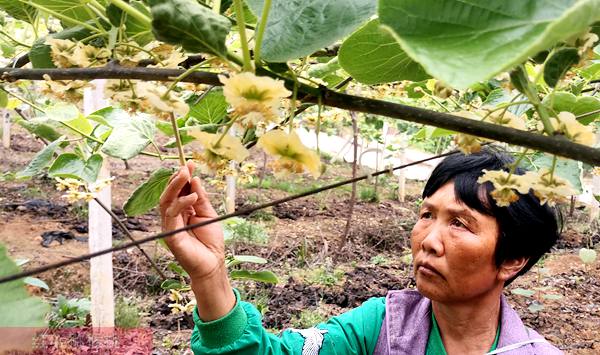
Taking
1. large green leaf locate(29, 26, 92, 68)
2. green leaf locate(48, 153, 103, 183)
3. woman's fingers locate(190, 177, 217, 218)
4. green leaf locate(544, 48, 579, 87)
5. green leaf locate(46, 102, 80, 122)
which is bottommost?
green leaf locate(48, 153, 103, 183)

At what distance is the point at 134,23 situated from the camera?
1.80 ft

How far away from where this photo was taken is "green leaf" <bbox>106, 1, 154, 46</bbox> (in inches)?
18.8

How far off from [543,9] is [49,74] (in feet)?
1.21

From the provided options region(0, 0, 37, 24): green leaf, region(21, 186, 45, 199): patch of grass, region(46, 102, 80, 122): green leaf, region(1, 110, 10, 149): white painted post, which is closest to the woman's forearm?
region(46, 102, 80, 122): green leaf

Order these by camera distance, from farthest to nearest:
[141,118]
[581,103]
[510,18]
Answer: [141,118], [581,103], [510,18]

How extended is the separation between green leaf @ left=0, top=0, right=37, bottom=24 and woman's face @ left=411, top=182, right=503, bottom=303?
2.50 ft

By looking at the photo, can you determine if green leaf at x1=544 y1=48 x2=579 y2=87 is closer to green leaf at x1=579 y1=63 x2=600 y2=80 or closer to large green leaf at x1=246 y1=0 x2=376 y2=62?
large green leaf at x1=246 y1=0 x2=376 y2=62

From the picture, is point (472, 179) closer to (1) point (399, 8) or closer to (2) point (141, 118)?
(2) point (141, 118)

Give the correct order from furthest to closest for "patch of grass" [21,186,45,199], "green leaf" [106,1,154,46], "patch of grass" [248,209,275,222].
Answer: "patch of grass" [21,186,45,199] < "patch of grass" [248,209,275,222] < "green leaf" [106,1,154,46]

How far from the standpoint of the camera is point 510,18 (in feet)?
→ 0.92

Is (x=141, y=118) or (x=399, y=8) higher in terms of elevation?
(x=399, y=8)

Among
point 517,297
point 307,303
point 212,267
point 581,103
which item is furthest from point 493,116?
point 517,297

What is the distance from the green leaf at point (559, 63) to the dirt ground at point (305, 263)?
263 cm

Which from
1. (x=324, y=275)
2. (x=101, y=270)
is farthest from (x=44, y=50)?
(x=324, y=275)
